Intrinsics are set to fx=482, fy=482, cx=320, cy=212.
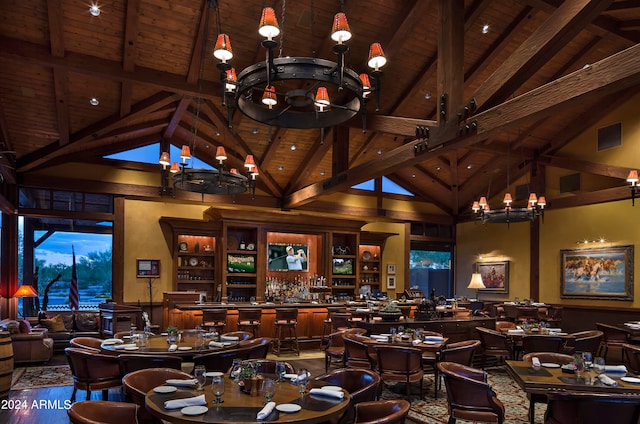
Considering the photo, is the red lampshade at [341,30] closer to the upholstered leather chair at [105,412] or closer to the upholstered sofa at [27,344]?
the upholstered leather chair at [105,412]

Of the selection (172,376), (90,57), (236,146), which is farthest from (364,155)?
(172,376)

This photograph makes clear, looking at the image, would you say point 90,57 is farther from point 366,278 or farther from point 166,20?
point 366,278

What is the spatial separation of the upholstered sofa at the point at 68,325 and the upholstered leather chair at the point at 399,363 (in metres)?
7.29

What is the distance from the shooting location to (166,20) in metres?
7.73

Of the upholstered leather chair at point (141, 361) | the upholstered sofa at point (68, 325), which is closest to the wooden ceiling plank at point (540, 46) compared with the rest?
the upholstered leather chair at point (141, 361)

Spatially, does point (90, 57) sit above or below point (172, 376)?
above

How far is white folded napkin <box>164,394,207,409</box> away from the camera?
10.3ft

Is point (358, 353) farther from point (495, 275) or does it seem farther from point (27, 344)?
point (495, 275)

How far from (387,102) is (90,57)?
628cm

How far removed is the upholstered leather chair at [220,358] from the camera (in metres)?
5.40

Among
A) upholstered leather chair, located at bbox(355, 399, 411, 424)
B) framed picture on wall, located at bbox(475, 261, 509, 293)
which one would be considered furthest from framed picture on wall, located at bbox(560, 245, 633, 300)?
upholstered leather chair, located at bbox(355, 399, 411, 424)

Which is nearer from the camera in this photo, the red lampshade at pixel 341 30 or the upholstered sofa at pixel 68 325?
the red lampshade at pixel 341 30

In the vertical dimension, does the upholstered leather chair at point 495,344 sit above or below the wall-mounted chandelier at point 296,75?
below

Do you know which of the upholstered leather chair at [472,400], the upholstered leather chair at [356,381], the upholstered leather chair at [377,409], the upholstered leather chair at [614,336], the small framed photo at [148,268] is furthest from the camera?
the small framed photo at [148,268]
